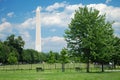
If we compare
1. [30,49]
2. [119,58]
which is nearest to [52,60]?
[119,58]

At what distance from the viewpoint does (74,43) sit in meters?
57.4

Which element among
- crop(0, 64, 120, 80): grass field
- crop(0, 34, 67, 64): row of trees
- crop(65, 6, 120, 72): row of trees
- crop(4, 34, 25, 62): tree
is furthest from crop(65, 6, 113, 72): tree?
crop(4, 34, 25, 62): tree

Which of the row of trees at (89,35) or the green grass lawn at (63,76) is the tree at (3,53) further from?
the green grass lawn at (63,76)

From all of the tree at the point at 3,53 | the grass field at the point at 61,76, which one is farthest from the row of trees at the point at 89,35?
the tree at the point at 3,53

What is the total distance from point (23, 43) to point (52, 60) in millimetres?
56559

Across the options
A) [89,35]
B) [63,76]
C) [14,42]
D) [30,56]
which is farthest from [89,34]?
[30,56]

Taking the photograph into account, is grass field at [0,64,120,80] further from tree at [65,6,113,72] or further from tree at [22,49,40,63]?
tree at [22,49,40,63]

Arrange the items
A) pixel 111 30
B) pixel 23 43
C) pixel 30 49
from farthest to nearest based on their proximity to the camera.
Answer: pixel 30 49 → pixel 23 43 → pixel 111 30

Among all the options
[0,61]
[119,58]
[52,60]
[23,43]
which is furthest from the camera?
[23,43]

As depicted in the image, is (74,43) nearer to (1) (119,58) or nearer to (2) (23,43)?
(1) (119,58)

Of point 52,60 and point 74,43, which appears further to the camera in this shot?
point 52,60

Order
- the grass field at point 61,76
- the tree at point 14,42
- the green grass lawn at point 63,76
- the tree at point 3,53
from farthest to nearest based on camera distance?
the tree at point 14,42 < the tree at point 3,53 < the grass field at point 61,76 < the green grass lawn at point 63,76

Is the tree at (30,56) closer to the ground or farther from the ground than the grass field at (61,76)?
farther from the ground

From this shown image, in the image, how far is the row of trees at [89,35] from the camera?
181ft
